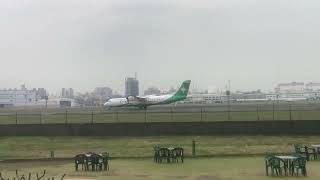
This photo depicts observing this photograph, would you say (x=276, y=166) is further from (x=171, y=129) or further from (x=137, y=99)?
(x=137, y=99)

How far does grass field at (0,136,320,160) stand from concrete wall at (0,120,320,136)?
61.4 inches

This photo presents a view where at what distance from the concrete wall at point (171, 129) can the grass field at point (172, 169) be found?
1171 centimetres

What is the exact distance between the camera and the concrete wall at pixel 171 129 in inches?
1508

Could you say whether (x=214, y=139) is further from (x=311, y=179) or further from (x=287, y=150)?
(x=311, y=179)

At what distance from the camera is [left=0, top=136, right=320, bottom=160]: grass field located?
29.3m

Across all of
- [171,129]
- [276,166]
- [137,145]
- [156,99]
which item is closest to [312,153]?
[276,166]

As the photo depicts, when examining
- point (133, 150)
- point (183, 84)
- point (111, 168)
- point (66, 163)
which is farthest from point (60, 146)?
point (183, 84)

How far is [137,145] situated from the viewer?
33.2 m

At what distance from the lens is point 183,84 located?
90.9 metres

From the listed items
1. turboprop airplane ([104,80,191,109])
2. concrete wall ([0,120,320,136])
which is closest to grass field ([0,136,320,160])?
concrete wall ([0,120,320,136])

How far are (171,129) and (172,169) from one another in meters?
17.8

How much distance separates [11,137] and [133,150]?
1307 centimetres

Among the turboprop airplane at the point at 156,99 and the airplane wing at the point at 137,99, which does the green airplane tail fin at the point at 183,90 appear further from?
the airplane wing at the point at 137,99

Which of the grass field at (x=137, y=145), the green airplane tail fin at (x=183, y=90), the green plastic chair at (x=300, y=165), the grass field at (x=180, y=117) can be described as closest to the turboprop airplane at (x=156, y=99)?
the green airplane tail fin at (x=183, y=90)
